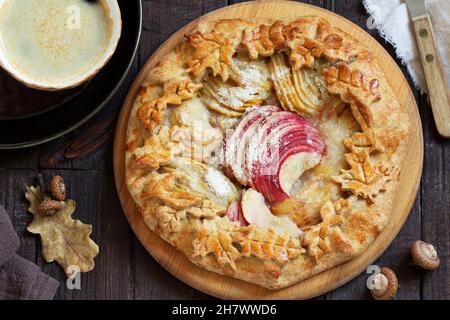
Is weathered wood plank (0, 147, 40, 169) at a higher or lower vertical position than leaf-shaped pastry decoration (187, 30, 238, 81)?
lower

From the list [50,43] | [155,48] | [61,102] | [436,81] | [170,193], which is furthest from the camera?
[155,48]

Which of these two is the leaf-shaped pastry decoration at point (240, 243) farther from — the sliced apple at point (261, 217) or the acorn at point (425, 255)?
the acorn at point (425, 255)

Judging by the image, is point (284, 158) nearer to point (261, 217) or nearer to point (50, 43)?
point (261, 217)

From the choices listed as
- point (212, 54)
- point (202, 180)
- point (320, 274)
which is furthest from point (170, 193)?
point (320, 274)

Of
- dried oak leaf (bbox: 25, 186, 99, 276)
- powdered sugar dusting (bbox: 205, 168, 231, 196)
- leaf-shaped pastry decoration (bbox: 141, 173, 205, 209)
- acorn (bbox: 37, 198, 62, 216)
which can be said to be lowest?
dried oak leaf (bbox: 25, 186, 99, 276)

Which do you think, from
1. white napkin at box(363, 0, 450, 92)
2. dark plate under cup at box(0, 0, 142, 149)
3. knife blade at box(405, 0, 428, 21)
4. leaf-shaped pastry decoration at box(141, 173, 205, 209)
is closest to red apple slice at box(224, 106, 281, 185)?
leaf-shaped pastry decoration at box(141, 173, 205, 209)

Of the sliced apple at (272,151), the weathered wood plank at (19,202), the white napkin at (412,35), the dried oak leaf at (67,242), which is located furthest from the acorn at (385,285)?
the weathered wood plank at (19,202)

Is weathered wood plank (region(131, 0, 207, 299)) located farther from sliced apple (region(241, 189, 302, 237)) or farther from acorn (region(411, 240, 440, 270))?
acorn (region(411, 240, 440, 270))
